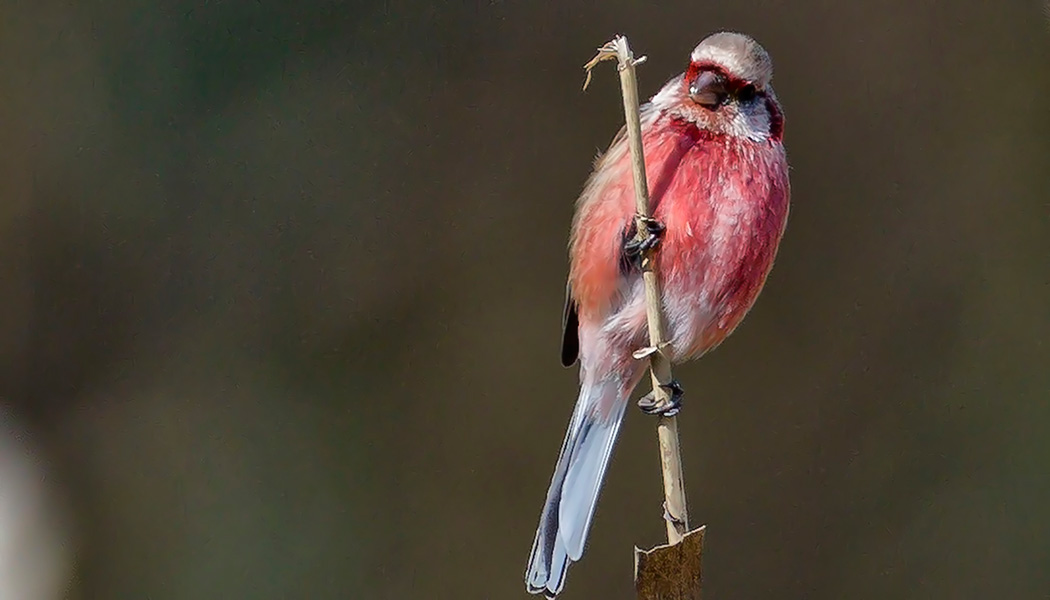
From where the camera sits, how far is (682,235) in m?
1.55

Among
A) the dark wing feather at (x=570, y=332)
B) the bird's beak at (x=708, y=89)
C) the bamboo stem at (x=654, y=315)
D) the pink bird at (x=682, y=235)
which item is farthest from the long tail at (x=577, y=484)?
the bird's beak at (x=708, y=89)

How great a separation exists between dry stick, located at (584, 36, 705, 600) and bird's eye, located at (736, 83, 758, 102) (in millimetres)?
259

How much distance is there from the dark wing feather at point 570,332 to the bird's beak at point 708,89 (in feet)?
1.46

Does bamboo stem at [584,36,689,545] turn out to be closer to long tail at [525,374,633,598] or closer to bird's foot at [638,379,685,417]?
bird's foot at [638,379,685,417]

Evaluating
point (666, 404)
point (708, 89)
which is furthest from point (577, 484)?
point (708, 89)

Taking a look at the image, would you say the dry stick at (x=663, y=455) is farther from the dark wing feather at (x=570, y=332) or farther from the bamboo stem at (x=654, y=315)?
the dark wing feather at (x=570, y=332)

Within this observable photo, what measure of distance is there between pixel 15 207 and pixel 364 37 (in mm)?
1124

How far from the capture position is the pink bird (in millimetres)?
1468

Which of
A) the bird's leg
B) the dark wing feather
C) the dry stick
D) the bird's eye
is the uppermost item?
the bird's eye

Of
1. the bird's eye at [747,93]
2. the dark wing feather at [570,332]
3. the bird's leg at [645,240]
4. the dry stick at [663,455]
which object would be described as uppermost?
the bird's eye at [747,93]

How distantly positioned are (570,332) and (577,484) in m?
0.38

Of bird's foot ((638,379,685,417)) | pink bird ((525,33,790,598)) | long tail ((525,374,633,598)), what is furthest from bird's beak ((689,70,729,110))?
long tail ((525,374,633,598))

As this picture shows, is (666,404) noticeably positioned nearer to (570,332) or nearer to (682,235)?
(682,235)

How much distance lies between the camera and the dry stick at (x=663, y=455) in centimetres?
100
